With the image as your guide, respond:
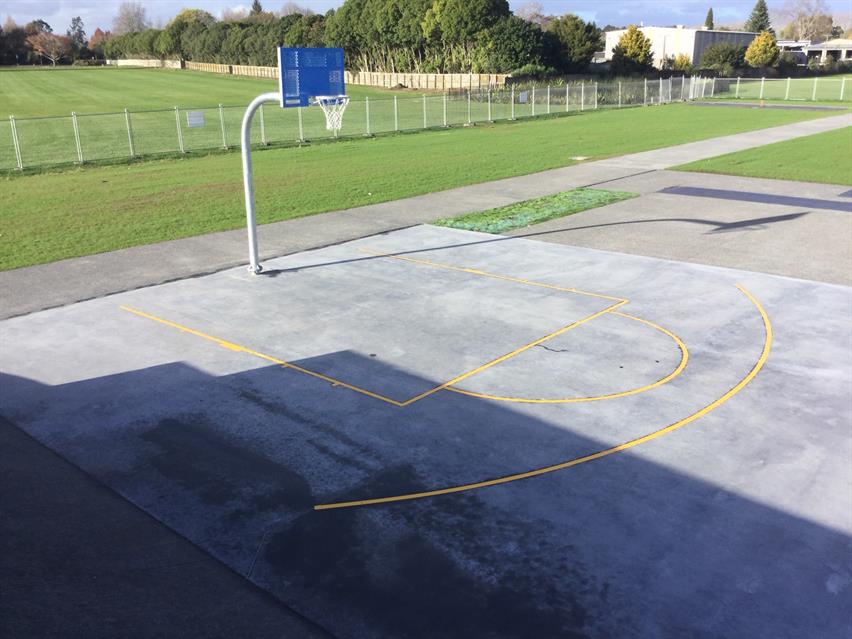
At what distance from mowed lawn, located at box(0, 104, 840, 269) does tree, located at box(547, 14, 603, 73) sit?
3372 cm

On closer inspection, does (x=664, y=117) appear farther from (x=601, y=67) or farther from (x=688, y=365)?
(x=688, y=365)

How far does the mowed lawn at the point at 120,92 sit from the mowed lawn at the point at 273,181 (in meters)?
30.3

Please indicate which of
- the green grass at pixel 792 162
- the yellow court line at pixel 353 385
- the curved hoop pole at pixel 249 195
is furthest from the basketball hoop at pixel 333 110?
→ the green grass at pixel 792 162

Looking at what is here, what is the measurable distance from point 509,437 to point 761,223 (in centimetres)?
1403

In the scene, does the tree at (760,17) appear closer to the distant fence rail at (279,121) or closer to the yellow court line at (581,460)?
the distant fence rail at (279,121)

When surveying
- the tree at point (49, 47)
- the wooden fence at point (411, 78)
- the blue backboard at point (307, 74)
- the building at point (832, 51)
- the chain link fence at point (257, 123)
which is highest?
the tree at point (49, 47)

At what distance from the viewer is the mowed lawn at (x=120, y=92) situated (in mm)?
62688

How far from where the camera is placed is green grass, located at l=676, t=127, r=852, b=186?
26.9m

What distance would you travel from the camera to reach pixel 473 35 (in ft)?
249

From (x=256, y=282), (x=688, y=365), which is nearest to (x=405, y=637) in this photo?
(x=688, y=365)

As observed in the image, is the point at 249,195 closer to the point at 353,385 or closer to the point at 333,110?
the point at 333,110

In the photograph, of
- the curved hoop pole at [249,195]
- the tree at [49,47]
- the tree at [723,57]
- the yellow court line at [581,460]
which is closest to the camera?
the yellow court line at [581,460]

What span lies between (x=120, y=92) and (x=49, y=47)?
98210mm

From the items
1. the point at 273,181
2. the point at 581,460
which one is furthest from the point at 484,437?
the point at 273,181
